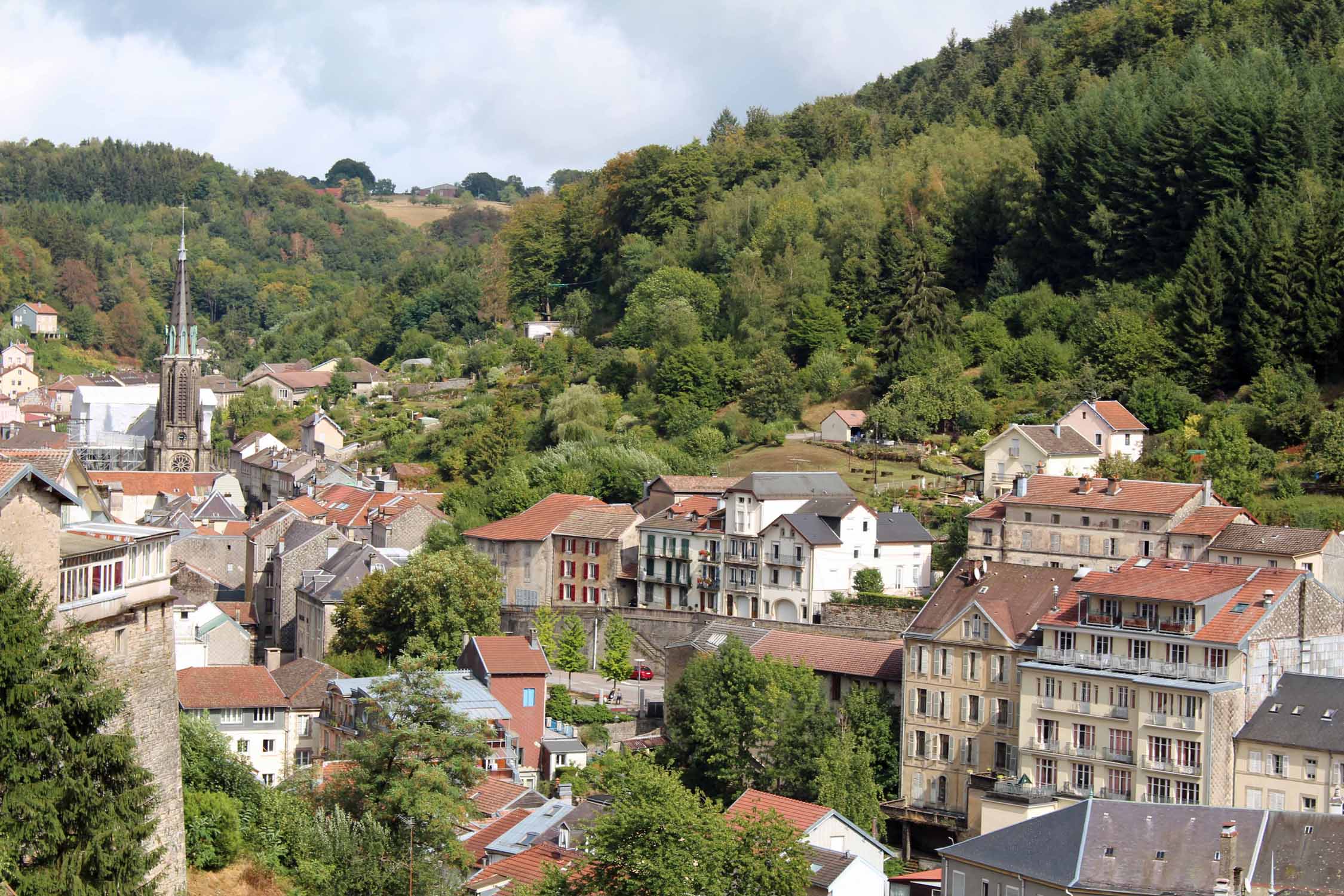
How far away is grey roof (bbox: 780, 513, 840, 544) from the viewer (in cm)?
5131

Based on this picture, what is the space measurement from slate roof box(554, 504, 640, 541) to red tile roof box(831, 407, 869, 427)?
1057 cm

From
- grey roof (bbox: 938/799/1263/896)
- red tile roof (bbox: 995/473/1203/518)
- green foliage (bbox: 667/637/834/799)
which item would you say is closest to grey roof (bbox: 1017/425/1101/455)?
red tile roof (bbox: 995/473/1203/518)

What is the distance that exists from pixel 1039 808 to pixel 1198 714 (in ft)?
13.8

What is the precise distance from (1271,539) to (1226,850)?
13.8 m

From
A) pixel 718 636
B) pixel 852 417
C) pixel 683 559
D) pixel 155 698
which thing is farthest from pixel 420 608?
pixel 155 698

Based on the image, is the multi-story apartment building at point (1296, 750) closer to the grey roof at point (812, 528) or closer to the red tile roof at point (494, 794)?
the red tile roof at point (494, 794)

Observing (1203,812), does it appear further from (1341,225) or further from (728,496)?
(1341,225)

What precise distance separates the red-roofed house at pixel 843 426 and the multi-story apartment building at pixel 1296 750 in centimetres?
2957

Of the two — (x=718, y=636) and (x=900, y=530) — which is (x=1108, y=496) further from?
(x=718, y=636)

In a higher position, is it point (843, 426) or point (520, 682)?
point (843, 426)

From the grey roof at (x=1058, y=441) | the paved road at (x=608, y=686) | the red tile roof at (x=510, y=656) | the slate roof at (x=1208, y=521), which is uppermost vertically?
the grey roof at (x=1058, y=441)

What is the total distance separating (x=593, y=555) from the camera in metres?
57.2

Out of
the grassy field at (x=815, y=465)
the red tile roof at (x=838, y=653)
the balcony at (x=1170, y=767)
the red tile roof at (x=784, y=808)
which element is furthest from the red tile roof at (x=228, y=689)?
the grassy field at (x=815, y=465)

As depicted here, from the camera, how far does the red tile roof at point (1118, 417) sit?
55.3 meters
